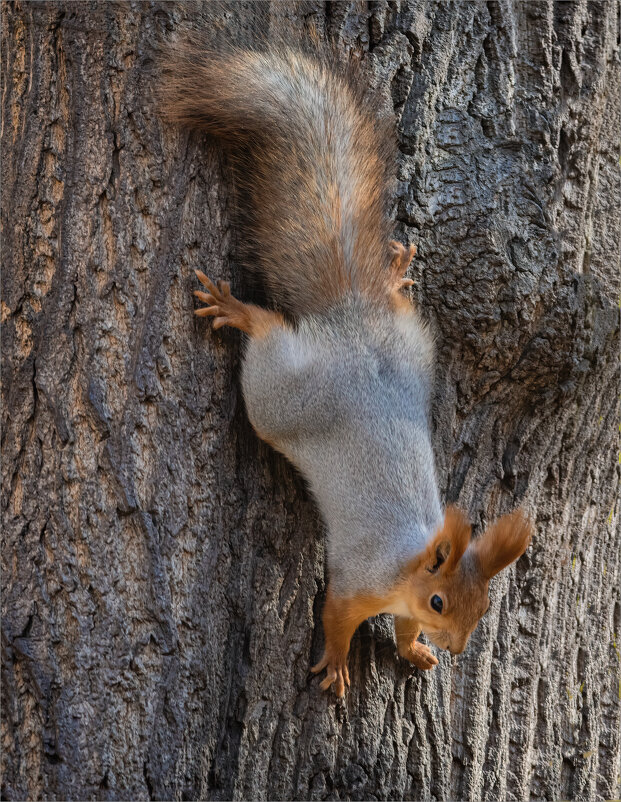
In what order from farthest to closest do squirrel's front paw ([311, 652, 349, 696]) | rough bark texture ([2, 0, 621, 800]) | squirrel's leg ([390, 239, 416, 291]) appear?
squirrel's leg ([390, 239, 416, 291]) → squirrel's front paw ([311, 652, 349, 696]) → rough bark texture ([2, 0, 621, 800])

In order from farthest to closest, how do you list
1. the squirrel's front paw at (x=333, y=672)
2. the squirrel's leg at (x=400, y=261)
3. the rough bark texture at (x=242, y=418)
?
1. the squirrel's leg at (x=400, y=261)
2. the squirrel's front paw at (x=333, y=672)
3. the rough bark texture at (x=242, y=418)

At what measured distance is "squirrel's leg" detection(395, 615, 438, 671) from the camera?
2414 mm

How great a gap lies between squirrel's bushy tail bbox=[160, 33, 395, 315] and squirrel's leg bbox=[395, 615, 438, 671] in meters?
1.01

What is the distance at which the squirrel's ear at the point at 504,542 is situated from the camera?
7.29 feet

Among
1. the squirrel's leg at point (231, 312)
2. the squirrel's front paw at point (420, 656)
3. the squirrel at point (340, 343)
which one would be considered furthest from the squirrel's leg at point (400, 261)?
the squirrel's front paw at point (420, 656)

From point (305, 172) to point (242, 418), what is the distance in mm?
790

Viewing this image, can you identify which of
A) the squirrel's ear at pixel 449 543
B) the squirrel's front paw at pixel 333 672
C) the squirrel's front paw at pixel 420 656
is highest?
the squirrel's ear at pixel 449 543

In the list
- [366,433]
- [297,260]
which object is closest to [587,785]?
[366,433]

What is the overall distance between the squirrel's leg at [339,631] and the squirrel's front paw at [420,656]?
0.63ft

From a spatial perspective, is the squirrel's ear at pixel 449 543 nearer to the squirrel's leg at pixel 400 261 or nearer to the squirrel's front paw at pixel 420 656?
the squirrel's front paw at pixel 420 656

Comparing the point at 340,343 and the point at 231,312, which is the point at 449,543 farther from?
the point at 231,312

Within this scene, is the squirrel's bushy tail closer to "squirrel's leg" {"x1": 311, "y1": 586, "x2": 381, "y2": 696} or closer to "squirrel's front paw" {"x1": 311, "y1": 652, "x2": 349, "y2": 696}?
"squirrel's leg" {"x1": 311, "y1": 586, "x2": 381, "y2": 696}

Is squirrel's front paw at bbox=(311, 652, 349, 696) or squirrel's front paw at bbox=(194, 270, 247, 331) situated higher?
squirrel's front paw at bbox=(194, 270, 247, 331)

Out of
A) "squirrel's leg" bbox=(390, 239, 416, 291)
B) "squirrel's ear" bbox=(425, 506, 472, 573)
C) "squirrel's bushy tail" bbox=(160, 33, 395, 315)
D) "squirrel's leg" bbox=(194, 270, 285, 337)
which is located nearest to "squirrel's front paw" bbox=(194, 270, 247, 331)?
"squirrel's leg" bbox=(194, 270, 285, 337)
